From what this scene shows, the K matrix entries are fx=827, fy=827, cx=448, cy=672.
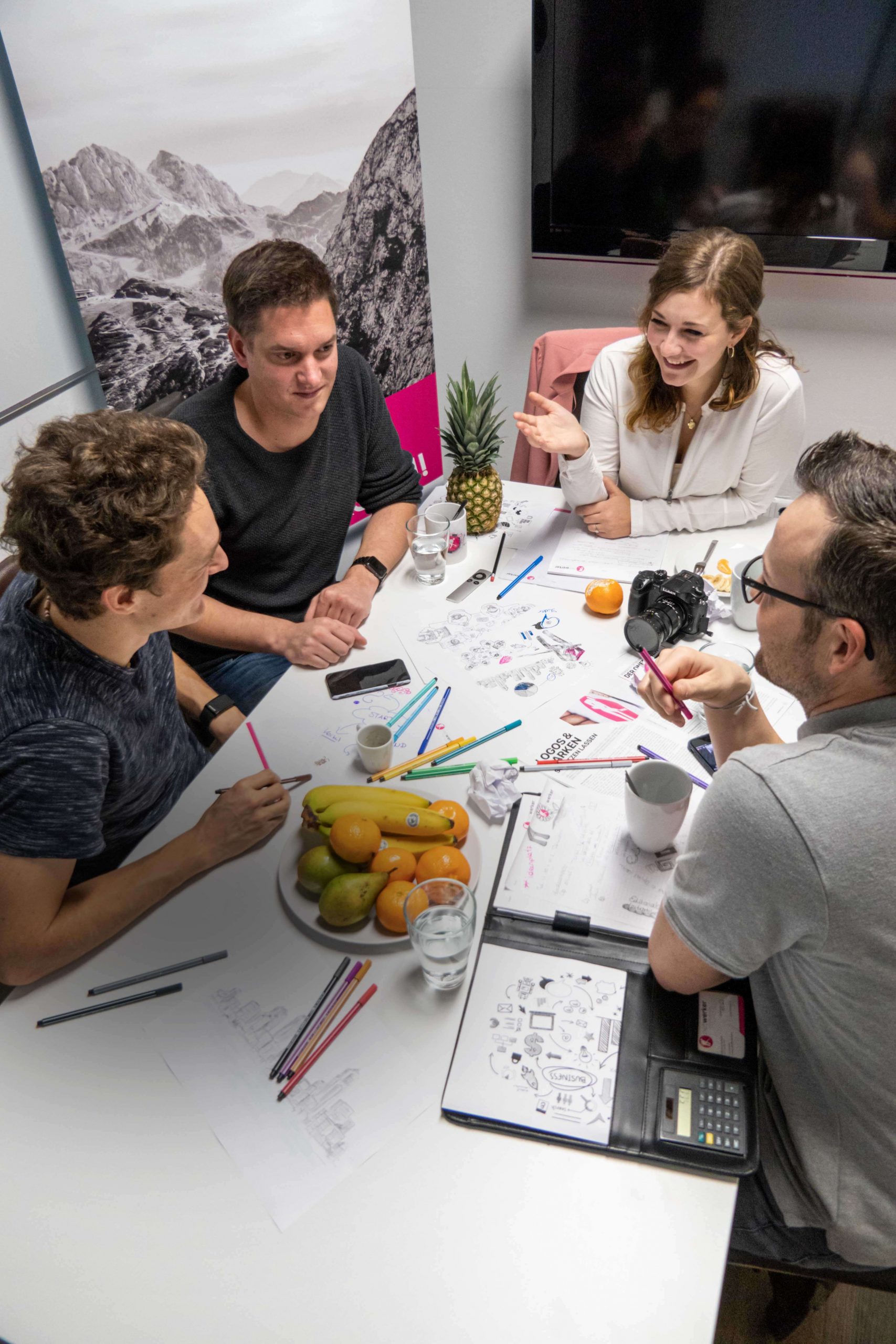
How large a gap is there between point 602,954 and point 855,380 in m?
2.98

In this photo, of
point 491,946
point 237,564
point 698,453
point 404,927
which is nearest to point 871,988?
point 491,946

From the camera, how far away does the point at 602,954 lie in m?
1.15

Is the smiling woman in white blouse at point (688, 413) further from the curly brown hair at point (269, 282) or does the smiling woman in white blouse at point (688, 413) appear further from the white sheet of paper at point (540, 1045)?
the white sheet of paper at point (540, 1045)

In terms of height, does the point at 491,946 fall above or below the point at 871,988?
below

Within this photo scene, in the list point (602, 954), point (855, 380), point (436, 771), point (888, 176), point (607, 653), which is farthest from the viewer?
point (855, 380)

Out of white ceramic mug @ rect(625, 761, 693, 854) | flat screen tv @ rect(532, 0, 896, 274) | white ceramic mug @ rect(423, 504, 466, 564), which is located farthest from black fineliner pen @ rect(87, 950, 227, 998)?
flat screen tv @ rect(532, 0, 896, 274)

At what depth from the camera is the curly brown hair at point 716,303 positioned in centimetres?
198

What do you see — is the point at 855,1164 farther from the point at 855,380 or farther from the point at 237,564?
the point at 855,380

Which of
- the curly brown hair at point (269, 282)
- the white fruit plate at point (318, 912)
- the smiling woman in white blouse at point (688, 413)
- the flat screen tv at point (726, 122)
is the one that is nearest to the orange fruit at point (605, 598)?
the smiling woman in white blouse at point (688, 413)

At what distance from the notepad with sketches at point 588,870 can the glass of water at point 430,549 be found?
0.78m

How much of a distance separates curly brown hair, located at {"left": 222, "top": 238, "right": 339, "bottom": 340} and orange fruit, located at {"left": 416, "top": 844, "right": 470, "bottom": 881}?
4.25ft

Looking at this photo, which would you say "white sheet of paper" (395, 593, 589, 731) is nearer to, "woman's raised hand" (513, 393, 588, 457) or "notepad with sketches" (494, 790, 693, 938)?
"notepad with sketches" (494, 790, 693, 938)

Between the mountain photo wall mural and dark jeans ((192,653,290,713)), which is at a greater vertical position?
the mountain photo wall mural

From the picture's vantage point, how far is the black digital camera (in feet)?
5.49
